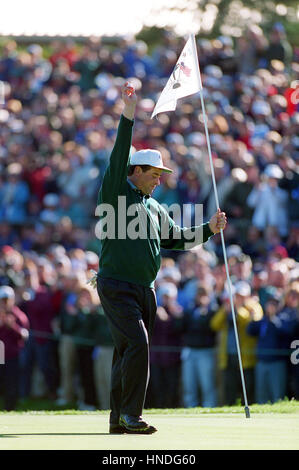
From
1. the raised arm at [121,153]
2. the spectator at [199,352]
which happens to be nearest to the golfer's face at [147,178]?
the raised arm at [121,153]

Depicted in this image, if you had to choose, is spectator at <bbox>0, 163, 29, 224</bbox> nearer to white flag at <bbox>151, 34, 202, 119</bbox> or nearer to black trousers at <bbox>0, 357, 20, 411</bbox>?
black trousers at <bbox>0, 357, 20, 411</bbox>

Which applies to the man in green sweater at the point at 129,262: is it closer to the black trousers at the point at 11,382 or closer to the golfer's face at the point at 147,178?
the golfer's face at the point at 147,178

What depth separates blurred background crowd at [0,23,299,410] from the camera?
1602 cm

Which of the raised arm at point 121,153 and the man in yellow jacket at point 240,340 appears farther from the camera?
the man in yellow jacket at point 240,340

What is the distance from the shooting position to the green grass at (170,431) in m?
7.83

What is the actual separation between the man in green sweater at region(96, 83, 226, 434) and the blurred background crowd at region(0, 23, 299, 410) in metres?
6.19

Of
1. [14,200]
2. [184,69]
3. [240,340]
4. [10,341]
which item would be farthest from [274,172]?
[184,69]

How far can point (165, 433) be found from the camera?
8.80 metres

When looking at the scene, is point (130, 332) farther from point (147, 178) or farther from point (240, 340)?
point (240, 340)

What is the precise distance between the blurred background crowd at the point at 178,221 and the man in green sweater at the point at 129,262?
244 inches

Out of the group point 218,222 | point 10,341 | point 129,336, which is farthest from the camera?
point 10,341

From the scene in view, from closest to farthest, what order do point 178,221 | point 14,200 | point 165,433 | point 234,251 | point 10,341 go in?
point 165,433 → point 10,341 → point 234,251 → point 178,221 → point 14,200

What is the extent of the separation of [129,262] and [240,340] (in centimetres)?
686
